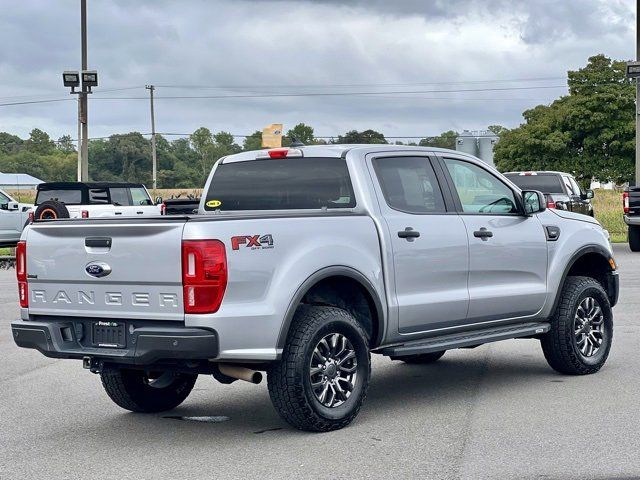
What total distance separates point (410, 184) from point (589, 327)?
2257 millimetres

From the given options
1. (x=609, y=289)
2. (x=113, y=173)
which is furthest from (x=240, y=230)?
(x=113, y=173)

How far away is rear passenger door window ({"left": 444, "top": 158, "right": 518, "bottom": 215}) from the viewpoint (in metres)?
8.69

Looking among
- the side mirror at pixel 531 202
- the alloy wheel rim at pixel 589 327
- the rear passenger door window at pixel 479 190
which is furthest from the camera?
the alloy wheel rim at pixel 589 327

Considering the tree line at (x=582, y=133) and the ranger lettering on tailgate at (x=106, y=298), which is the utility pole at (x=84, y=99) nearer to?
the tree line at (x=582, y=133)

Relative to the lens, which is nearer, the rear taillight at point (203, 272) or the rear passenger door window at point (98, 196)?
the rear taillight at point (203, 272)

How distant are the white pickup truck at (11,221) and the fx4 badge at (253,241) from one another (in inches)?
802

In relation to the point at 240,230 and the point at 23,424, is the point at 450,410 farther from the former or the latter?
the point at 23,424

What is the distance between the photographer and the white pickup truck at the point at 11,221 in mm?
26266

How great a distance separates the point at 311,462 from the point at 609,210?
36740mm

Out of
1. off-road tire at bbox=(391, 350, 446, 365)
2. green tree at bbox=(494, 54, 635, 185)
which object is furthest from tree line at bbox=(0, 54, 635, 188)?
off-road tire at bbox=(391, 350, 446, 365)

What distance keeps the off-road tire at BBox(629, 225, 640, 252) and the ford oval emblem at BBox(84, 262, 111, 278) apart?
735 inches

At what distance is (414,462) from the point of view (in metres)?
6.40

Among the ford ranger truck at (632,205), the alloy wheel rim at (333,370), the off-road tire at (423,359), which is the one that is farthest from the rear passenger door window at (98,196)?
the alloy wheel rim at (333,370)

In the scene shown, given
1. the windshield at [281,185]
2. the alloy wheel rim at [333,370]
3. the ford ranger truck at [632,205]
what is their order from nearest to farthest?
the alloy wheel rim at [333,370] → the windshield at [281,185] → the ford ranger truck at [632,205]
